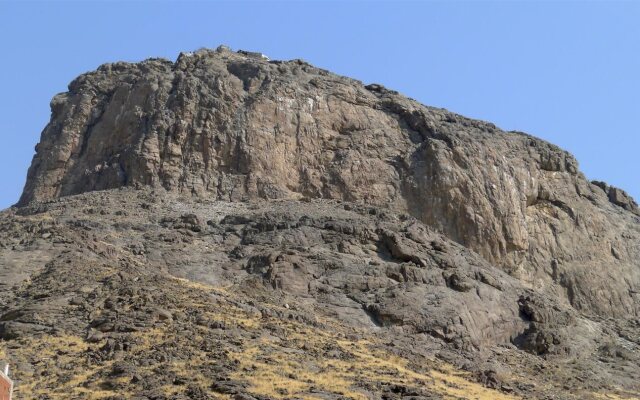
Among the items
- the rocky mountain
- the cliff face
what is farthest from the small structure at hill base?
the cliff face

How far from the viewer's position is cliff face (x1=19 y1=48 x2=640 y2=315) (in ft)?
252

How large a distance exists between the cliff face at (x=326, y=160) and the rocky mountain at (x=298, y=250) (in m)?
0.14

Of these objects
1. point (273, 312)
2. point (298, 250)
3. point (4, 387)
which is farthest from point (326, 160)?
point (4, 387)

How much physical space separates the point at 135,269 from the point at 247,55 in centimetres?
3128

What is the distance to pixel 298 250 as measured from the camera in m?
65.9

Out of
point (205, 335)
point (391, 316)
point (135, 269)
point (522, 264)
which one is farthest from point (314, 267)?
point (522, 264)

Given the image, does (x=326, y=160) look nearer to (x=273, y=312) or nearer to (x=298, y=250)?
(x=298, y=250)

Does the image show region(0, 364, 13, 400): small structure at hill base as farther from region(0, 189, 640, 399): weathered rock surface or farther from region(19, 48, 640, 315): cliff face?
region(19, 48, 640, 315): cliff face

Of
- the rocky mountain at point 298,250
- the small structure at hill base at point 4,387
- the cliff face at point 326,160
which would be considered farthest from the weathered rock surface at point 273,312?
the small structure at hill base at point 4,387

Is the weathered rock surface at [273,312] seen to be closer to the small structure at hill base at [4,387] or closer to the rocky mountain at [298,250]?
the rocky mountain at [298,250]

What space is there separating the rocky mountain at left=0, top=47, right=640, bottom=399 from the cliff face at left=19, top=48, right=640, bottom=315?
0.46 feet

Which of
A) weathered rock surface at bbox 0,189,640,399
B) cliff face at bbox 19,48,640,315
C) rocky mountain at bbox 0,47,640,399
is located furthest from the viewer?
cliff face at bbox 19,48,640,315

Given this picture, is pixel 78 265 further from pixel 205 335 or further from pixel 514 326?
pixel 514 326

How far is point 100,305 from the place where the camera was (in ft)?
176
